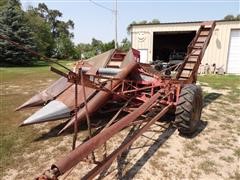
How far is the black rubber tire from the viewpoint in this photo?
14.7 ft

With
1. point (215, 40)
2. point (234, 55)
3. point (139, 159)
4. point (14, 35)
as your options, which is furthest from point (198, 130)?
point (14, 35)

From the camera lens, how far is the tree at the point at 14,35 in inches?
924

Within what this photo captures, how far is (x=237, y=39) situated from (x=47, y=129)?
17.6 metres

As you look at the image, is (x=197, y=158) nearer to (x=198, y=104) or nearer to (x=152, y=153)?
(x=152, y=153)

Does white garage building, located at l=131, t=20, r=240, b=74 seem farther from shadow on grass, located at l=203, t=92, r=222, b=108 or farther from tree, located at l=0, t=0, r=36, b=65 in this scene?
tree, located at l=0, t=0, r=36, b=65

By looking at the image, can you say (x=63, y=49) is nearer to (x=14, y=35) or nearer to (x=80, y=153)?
(x=14, y=35)

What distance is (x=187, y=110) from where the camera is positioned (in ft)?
14.6

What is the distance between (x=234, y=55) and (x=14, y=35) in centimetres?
2051

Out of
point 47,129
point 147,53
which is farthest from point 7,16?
point 47,129

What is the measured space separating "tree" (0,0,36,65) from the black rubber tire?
22.0 m

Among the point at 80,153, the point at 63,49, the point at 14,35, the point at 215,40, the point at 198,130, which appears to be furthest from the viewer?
the point at 63,49

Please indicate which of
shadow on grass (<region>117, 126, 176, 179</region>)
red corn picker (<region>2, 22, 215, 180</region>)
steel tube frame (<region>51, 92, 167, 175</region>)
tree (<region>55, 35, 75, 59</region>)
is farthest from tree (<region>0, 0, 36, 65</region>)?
steel tube frame (<region>51, 92, 167, 175</region>)

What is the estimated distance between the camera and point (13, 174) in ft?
11.4

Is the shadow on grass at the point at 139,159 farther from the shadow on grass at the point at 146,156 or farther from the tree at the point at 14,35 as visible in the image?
the tree at the point at 14,35
